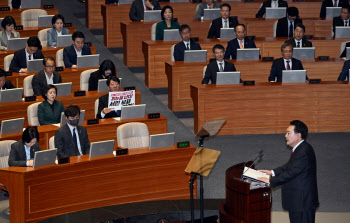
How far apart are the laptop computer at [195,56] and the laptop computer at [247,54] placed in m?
0.55

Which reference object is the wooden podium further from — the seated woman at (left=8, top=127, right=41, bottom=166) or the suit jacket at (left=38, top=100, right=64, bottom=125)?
the suit jacket at (left=38, top=100, right=64, bottom=125)

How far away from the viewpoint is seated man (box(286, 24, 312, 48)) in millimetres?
11230

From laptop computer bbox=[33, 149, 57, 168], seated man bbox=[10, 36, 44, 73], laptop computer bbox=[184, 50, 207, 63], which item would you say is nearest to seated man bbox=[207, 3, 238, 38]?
laptop computer bbox=[184, 50, 207, 63]

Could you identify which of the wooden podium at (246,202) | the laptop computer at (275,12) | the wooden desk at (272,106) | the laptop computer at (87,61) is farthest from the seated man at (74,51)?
the wooden podium at (246,202)

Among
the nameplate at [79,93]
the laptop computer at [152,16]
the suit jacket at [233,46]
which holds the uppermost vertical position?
the laptop computer at [152,16]

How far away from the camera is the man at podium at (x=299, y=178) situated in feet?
20.7

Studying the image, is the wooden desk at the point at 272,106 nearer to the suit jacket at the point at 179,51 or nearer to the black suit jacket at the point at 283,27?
the suit jacket at the point at 179,51

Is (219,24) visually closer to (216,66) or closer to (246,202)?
(216,66)

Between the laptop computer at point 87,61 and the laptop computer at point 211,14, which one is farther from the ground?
the laptop computer at point 211,14

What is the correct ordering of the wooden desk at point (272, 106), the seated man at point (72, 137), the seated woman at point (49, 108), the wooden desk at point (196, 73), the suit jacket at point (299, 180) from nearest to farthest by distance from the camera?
the suit jacket at point (299, 180) < the seated man at point (72, 137) < the seated woman at point (49, 108) < the wooden desk at point (272, 106) < the wooden desk at point (196, 73)

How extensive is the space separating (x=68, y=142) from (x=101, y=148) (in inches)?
17.5

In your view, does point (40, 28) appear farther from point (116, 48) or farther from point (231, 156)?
point (231, 156)

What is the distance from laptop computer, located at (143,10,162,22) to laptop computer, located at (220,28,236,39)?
1428mm

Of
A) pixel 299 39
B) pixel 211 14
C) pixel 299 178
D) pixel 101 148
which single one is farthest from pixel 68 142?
pixel 211 14
